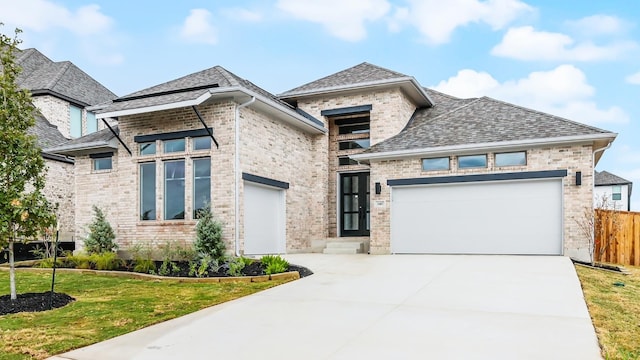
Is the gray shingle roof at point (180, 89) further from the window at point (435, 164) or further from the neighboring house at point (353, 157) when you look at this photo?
the window at point (435, 164)

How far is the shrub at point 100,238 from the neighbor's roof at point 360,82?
7.61m

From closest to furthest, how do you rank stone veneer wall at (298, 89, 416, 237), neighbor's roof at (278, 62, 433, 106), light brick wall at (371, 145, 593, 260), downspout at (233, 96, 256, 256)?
1. light brick wall at (371, 145, 593, 260)
2. downspout at (233, 96, 256, 256)
3. neighbor's roof at (278, 62, 433, 106)
4. stone veneer wall at (298, 89, 416, 237)

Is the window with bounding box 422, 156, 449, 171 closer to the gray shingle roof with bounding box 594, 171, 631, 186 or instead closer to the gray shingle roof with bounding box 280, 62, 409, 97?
the gray shingle roof with bounding box 280, 62, 409, 97

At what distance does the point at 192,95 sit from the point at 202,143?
4.83 feet

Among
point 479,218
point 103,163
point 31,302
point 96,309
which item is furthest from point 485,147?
point 103,163

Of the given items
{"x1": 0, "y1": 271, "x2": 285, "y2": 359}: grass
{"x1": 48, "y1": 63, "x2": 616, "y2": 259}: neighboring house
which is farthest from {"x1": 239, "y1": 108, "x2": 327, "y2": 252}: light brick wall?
{"x1": 0, "y1": 271, "x2": 285, "y2": 359}: grass

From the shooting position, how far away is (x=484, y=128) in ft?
47.9

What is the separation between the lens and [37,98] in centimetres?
2147

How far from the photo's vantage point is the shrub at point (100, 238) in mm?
14148

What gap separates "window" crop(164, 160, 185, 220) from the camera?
1368cm

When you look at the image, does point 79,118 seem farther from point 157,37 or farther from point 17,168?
point 17,168

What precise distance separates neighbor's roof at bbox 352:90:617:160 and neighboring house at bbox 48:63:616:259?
0.05m

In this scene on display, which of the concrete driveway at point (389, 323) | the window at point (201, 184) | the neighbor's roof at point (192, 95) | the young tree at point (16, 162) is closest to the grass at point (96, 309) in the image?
the concrete driveway at point (389, 323)

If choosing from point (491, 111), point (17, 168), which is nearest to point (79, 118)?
point (17, 168)
